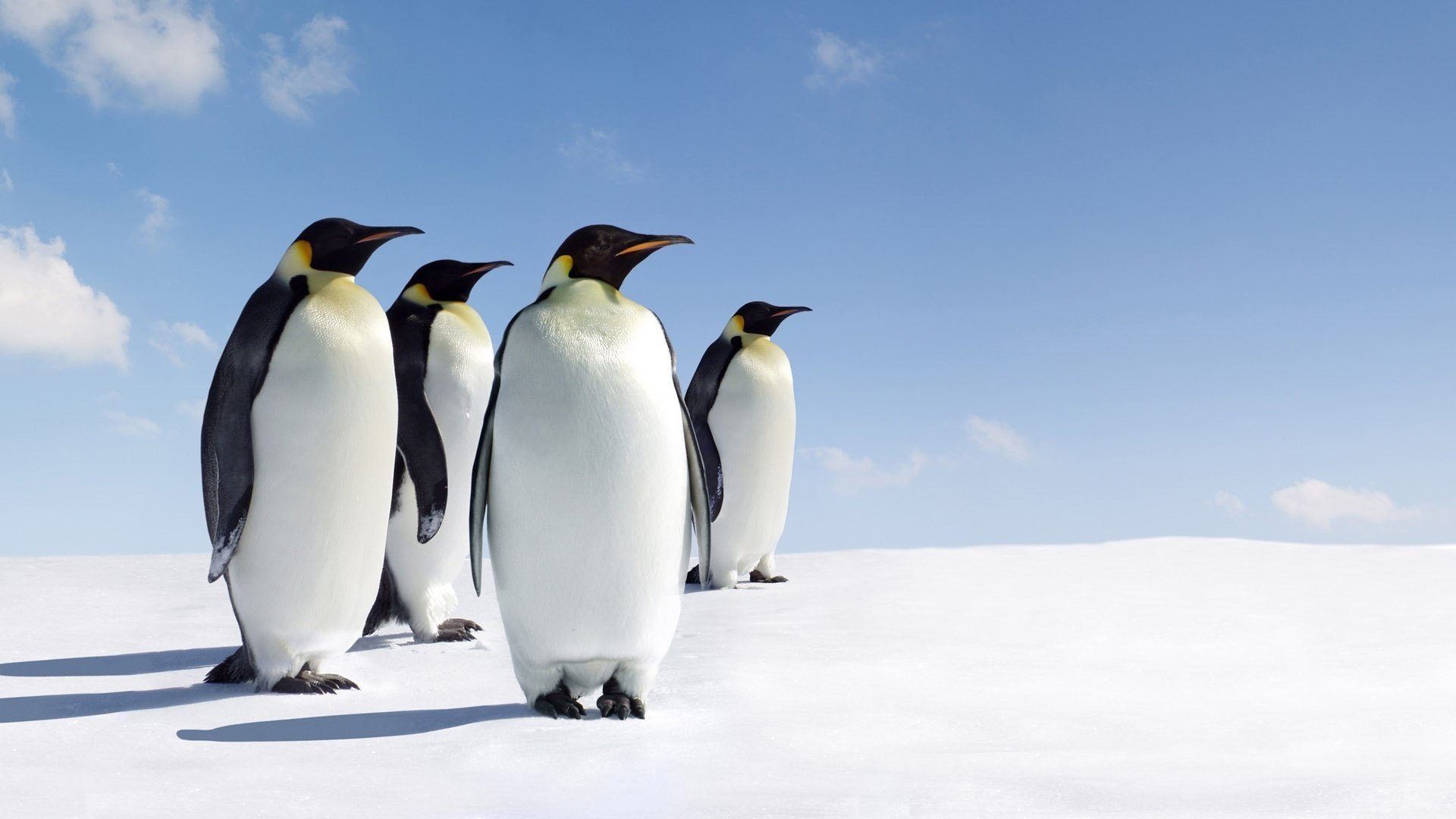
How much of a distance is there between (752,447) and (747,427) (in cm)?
14

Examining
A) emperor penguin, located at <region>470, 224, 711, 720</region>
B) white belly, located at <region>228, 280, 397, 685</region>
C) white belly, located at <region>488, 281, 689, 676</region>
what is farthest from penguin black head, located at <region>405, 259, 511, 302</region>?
white belly, located at <region>488, 281, 689, 676</region>

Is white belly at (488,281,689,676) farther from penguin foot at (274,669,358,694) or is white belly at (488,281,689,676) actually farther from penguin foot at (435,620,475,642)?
penguin foot at (435,620,475,642)

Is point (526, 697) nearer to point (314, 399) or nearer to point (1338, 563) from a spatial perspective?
point (314, 399)

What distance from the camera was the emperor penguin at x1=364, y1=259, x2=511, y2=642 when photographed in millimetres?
5176

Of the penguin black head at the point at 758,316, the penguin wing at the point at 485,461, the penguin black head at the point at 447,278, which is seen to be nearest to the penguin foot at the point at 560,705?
the penguin wing at the point at 485,461

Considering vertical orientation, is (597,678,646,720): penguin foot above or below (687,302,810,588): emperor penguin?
below

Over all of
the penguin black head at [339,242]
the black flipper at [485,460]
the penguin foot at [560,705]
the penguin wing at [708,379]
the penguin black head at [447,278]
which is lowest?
the penguin foot at [560,705]

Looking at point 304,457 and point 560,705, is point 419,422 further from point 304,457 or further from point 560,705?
point 560,705

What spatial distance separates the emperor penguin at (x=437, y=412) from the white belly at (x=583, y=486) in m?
1.66

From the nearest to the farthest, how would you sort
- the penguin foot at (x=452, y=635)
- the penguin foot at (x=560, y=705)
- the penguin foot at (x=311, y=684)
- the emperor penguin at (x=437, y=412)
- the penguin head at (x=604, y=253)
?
1. the penguin foot at (x=560, y=705)
2. the penguin head at (x=604, y=253)
3. the penguin foot at (x=311, y=684)
4. the emperor penguin at (x=437, y=412)
5. the penguin foot at (x=452, y=635)

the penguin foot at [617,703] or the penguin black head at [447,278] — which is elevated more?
the penguin black head at [447,278]

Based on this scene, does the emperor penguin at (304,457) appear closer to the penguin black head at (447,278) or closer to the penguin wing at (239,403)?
the penguin wing at (239,403)

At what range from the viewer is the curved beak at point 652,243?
11.9ft

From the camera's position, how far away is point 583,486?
337 cm
